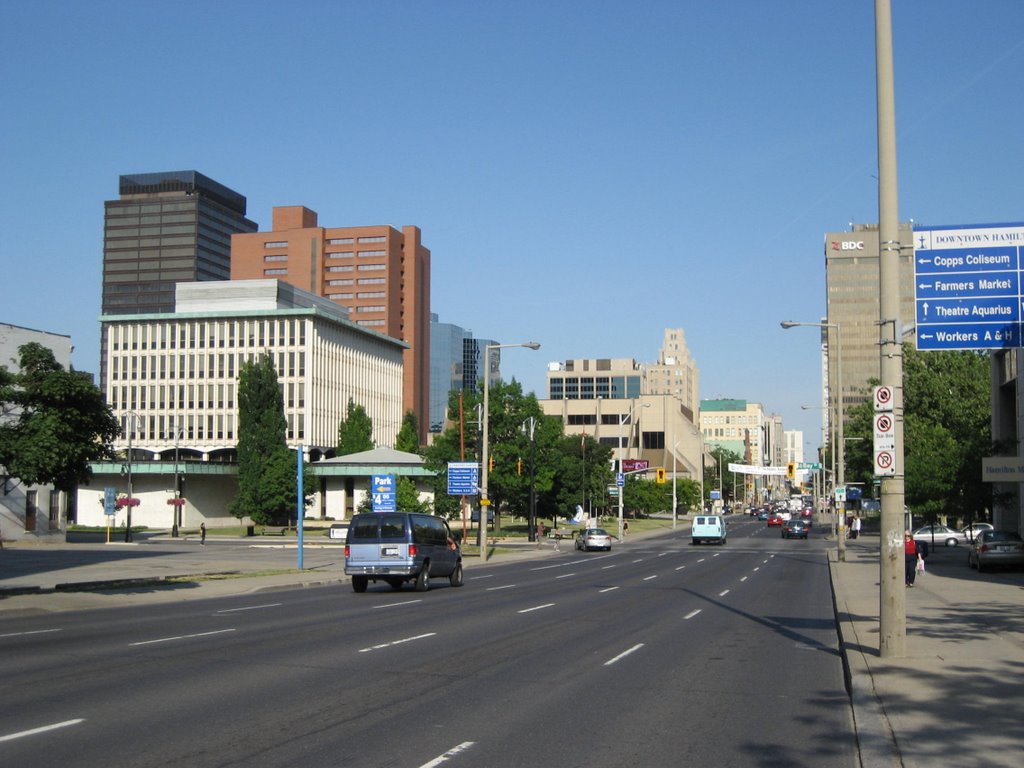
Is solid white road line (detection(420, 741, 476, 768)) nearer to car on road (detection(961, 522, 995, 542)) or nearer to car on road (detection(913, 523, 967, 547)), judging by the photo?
car on road (detection(961, 522, 995, 542))

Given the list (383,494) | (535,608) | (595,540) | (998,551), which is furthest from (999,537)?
(595,540)

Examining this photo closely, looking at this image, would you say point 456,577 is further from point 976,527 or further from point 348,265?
point 348,265

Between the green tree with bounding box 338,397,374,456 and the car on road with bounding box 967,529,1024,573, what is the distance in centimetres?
8085

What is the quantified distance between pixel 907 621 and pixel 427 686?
10.6m

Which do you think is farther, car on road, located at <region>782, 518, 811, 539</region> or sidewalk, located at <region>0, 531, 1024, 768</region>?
car on road, located at <region>782, 518, 811, 539</region>

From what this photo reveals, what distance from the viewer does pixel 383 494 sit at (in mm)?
47562

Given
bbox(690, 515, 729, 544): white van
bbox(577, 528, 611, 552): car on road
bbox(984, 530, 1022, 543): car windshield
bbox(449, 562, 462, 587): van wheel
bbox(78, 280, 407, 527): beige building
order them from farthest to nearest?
bbox(78, 280, 407, 527): beige building
bbox(690, 515, 729, 544): white van
bbox(577, 528, 611, 552): car on road
bbox(984, 530, 1022, 543): car windshield
bbox(449, 562, 462, 587): van wheel

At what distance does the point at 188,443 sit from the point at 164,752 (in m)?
119

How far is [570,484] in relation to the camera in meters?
85.2

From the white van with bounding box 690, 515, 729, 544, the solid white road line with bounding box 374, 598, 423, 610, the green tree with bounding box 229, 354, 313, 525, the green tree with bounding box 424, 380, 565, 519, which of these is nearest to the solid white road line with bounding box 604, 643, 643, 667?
the solid white road line with bounding box 374, 598, 423, 610

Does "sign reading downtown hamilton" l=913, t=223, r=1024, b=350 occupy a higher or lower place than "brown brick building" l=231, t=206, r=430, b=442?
lower

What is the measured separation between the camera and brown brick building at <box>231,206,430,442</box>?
180m

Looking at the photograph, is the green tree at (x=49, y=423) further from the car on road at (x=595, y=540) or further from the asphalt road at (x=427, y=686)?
the car on road at (x=595, y=540)

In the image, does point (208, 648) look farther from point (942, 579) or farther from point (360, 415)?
point (360, 415)
